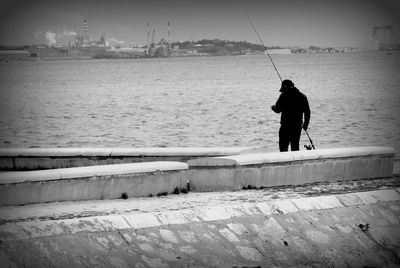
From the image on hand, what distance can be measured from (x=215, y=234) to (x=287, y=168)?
2.35 m

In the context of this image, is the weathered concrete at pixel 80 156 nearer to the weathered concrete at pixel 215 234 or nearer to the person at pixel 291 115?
the person at pixel 291 115

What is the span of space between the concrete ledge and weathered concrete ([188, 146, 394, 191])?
0.34 metres

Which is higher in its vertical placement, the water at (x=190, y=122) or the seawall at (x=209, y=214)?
the seawall at (x=209, y=214)

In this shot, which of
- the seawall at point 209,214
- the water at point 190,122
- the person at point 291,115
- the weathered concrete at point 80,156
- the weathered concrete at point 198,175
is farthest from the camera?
the water at point 190,122

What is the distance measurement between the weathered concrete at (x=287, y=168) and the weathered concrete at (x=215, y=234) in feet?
2.09

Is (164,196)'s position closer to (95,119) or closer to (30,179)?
(30,179)

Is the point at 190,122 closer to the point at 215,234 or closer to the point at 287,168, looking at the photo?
the point at 287,168

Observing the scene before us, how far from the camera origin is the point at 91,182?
7.92 m

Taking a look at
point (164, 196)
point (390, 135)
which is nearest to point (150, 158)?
point (164, 196)

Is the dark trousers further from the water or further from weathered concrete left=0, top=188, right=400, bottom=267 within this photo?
the water

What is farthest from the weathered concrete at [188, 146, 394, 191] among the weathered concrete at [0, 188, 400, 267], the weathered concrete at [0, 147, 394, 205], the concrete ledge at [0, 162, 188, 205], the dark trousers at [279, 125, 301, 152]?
the dark trousers at [279, 125, 301, 152]

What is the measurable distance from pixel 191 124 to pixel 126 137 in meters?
5.53

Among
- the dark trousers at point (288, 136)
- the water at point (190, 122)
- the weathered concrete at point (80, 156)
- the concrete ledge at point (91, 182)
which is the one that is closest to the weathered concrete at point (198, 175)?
the concrete ledge at point (91, 182)

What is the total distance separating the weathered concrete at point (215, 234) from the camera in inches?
243
